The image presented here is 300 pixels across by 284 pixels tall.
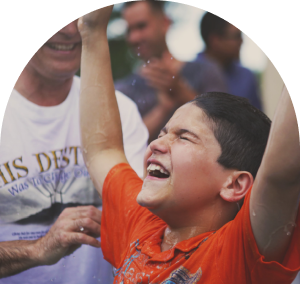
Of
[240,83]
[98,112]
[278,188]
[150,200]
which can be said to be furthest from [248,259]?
[240,83]

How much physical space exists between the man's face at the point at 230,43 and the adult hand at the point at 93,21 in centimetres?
45

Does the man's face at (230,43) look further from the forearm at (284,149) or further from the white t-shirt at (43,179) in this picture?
the forearm at (284,149)

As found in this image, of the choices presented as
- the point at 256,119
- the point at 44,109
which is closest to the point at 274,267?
the point at 256,119

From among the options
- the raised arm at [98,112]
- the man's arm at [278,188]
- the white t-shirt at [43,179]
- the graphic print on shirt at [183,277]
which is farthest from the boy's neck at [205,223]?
the white t-shirt at [43,179]

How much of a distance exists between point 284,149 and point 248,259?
263 millimetres

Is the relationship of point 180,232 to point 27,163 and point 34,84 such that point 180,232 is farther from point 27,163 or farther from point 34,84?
point 34,84

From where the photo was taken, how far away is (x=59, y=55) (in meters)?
1.53

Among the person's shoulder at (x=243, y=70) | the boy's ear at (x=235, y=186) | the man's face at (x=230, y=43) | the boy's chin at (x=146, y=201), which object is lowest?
the boy's chin at (x=146, y=201)

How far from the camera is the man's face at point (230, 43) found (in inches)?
62.2

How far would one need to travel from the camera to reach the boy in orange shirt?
34.7 inches

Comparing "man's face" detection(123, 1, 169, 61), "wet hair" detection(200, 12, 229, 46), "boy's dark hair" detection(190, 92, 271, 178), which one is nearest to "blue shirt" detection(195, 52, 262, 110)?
"wet hair" detection(200, 12, 229, 46)

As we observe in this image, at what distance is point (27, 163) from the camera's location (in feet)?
4.87

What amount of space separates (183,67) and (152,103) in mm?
180

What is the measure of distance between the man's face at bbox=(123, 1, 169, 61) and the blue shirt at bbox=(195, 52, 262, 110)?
0.78ft
